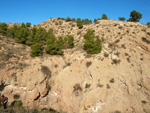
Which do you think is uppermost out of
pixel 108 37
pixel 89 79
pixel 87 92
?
pixel 108 37

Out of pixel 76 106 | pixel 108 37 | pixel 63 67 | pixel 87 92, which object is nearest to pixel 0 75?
pixel 63 67

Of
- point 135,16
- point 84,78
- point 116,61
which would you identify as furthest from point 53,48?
point 135,16

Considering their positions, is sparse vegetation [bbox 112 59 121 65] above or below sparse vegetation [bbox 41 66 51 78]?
above

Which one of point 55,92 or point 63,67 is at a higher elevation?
point 63,67

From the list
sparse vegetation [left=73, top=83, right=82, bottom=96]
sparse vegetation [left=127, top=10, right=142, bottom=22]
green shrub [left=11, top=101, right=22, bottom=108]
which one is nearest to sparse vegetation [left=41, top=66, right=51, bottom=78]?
sparse vegetation [left=73, top=83, right=82, bottom=96]

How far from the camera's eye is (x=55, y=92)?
19594 millimetres

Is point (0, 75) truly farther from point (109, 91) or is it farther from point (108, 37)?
point (108, 37)

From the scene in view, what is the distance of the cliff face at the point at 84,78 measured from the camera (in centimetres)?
1739

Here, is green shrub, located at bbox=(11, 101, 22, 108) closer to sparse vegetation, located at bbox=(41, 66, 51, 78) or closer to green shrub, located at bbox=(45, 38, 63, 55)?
sparse vegetation, located at bbox=(41, 66, 51, 78)

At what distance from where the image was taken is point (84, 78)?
20.8 meters

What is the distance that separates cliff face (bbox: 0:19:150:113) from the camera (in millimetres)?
17391

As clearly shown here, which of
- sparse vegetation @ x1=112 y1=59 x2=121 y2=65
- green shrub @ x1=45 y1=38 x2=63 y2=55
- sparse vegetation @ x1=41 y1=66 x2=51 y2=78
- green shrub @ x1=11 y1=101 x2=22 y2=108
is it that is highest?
green shrub @ x1=45 y1=38 x2=63 y2=55

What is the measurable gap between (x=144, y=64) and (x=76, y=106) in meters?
16.1

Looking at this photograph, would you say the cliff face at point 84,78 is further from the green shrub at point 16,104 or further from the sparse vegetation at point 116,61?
the green shrub at point 16,104
